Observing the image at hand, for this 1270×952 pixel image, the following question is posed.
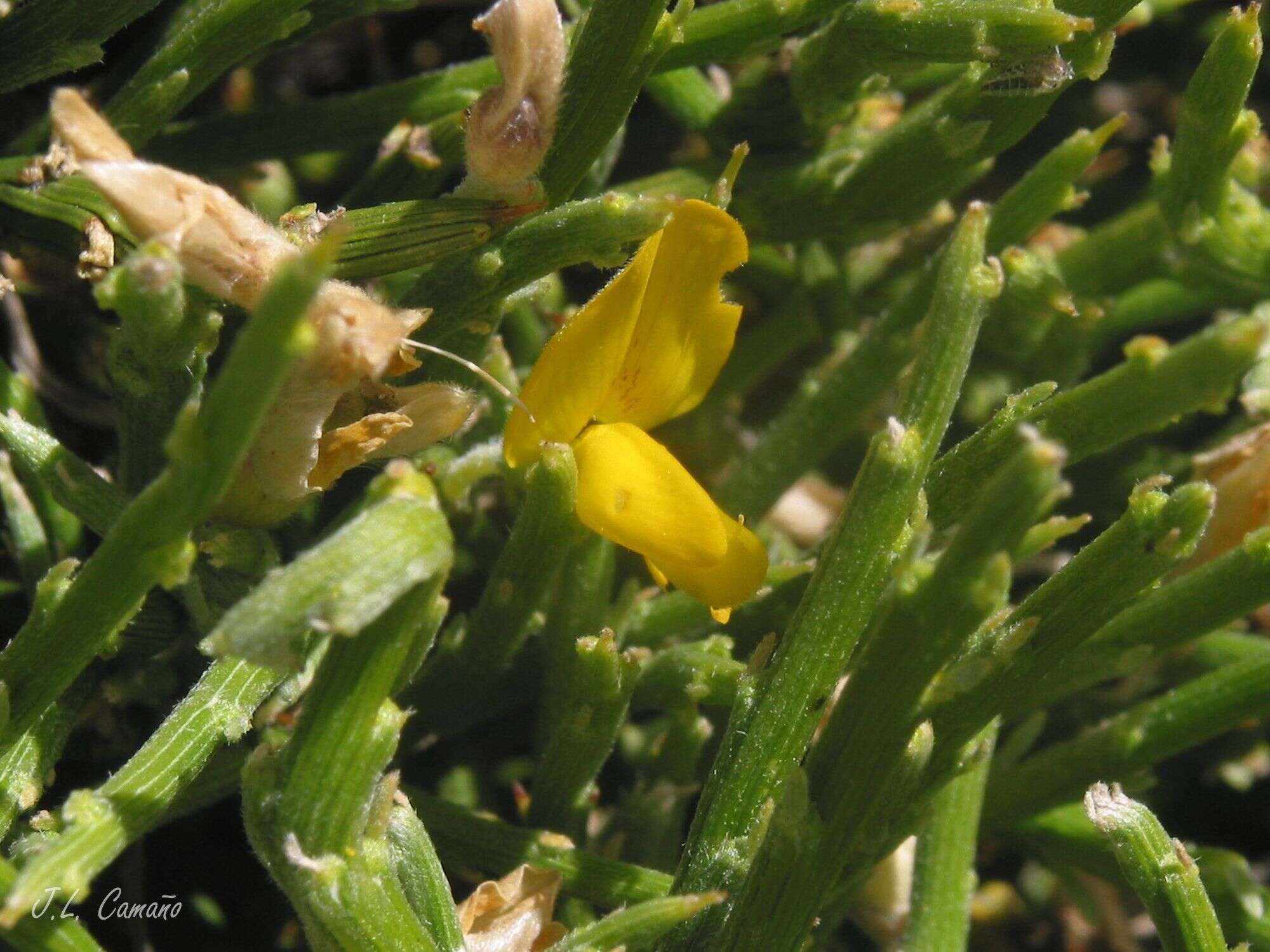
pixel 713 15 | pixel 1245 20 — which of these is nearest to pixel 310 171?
pixel 713 15

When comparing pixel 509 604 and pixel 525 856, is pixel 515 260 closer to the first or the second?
pixel 509 604

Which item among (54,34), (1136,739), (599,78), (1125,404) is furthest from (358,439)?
(1136,739)

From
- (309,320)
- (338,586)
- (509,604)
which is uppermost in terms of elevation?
(309,320)

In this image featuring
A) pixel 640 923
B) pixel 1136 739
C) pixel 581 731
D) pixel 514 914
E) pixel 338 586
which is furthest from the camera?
pixel 1136 739

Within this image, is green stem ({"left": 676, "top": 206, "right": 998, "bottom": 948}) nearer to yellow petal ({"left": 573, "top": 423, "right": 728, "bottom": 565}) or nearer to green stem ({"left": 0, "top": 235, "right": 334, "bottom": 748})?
yellow petal ({"left": 573, "top": 423, "right": 728, "bottom": 565})

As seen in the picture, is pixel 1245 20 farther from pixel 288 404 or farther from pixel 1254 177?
pixel 288 404

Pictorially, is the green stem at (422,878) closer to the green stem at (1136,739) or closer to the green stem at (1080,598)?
the green stem at (1080,598)
